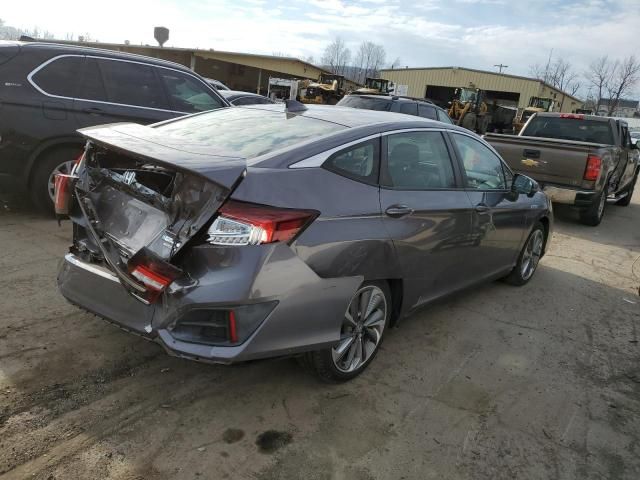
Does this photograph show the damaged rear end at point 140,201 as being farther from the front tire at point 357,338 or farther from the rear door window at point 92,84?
the rear door window at point 92,84

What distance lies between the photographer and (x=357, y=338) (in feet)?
11.1

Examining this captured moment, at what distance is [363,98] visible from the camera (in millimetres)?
13211

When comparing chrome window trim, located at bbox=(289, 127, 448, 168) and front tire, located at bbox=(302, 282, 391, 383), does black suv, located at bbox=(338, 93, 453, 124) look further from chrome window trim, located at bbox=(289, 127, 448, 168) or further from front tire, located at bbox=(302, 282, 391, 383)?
front tire, located at bbox=(302, 282, 391, 383)

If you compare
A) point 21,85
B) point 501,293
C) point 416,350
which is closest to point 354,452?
point 416,350

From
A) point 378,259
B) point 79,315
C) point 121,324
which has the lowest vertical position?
point 79,315

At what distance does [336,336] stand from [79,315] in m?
2.02

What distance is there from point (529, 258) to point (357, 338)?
3.22 m

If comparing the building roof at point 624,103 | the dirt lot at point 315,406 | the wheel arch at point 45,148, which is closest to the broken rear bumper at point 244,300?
the dirt lot at point 315,406

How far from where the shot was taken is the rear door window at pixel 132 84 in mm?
6199

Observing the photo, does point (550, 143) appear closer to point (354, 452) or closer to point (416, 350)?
point (416, 350)

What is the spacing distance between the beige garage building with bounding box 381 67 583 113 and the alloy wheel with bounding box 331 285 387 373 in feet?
136

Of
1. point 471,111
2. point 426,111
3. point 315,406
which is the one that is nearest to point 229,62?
point 471,111

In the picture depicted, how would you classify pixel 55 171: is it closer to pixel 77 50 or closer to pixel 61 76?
pixel 61 76

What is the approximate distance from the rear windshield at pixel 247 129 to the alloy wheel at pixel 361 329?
1.02 m
